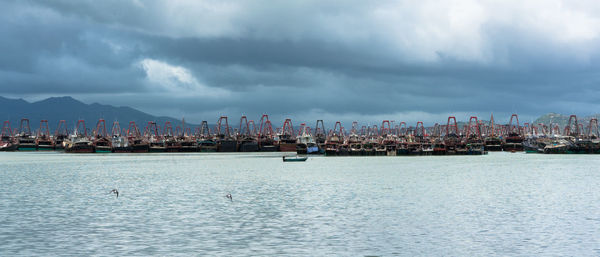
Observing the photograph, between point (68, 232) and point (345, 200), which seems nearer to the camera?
point (68, 232)

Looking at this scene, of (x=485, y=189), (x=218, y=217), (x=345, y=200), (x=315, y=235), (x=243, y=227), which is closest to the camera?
(x=315, y=235)

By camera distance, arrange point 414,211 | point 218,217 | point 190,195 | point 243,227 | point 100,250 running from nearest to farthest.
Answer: point 100,250
point 243,227
point 218,217
point 414,211
point 190,195

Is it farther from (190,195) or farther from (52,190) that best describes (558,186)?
(52,190)

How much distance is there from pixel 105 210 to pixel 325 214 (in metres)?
21.2

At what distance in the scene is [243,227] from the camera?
4512cm

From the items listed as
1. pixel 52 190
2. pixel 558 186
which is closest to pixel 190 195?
pixel 52 190

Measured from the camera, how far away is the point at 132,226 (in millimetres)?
45688

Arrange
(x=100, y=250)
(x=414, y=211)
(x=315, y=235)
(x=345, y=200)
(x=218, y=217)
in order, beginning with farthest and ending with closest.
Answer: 1. (x=345, y=200)
2. (x=414, y=211)
3. (x=218, y=217)
4. (x=315, y=235)
5. (x=100, y=250)

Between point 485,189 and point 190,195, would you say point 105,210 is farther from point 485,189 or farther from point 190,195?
point 485,189

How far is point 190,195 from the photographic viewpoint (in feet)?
239

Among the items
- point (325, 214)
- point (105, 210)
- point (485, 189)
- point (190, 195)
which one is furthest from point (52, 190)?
point (485, 189)

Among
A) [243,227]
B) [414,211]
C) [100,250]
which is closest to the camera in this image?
[100,250]

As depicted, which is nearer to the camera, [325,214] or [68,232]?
[68,232]

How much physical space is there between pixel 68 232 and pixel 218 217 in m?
12.8
